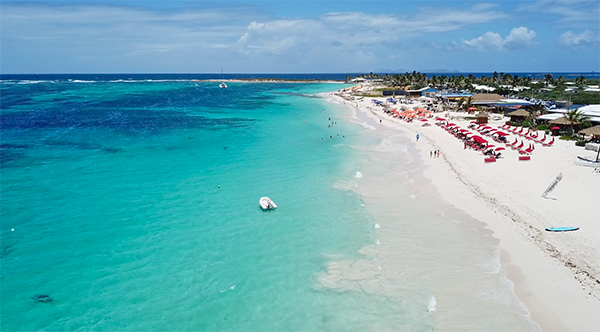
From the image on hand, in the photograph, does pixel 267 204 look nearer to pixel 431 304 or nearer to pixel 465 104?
pixel 431 304

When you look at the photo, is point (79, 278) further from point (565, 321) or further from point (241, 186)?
point (565, 321)

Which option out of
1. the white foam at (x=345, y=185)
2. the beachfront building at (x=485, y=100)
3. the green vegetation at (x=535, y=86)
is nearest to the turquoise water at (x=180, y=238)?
the white foam at (x=345, y=185)

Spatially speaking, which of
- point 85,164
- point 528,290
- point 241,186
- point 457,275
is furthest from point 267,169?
point 528,290

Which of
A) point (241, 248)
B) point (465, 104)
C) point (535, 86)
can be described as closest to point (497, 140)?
point (465, 104)

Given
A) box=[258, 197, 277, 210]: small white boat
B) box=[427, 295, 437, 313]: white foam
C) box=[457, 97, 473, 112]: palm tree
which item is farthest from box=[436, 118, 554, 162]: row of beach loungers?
box=[427, 295, 437, 313]: white foam

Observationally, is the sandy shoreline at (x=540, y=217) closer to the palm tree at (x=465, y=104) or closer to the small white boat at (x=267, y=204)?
the small white boat at (x=267, y=204)

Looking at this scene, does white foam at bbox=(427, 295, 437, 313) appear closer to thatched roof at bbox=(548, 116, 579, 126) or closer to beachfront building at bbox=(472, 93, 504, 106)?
thatched roof at bbox=(548, 116, 579, 126)
